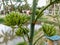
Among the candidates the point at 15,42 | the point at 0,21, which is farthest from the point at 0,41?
the point at 0,21

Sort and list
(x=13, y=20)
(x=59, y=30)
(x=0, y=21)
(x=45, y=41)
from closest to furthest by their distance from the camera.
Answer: (x=13, y=20)
(x=45, y=41)
(x=59, y=30)
(x=0, y=21)

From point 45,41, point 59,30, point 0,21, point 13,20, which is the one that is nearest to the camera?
point 13,20

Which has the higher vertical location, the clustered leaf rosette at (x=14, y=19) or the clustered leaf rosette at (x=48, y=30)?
the clustered leaf rosette at (x=14, y=19)

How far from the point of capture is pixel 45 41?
166cm

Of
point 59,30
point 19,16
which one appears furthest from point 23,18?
point 59,30

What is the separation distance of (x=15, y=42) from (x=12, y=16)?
6.10 ft

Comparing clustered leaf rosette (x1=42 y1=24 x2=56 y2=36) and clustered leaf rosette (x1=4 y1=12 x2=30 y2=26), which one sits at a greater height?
clustered leaf rosette (x1=4 y1=12 x2=30 y2=26)

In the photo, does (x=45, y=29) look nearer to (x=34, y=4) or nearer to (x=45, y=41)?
(x=34, y=4)

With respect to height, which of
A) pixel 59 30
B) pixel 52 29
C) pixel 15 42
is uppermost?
pixel 52 29

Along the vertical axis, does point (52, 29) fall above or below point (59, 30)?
above

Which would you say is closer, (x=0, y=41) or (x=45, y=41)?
(x=45, y=41)

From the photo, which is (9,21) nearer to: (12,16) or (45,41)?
(12,16)

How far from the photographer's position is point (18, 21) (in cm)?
35

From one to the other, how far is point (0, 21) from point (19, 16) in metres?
2.41
